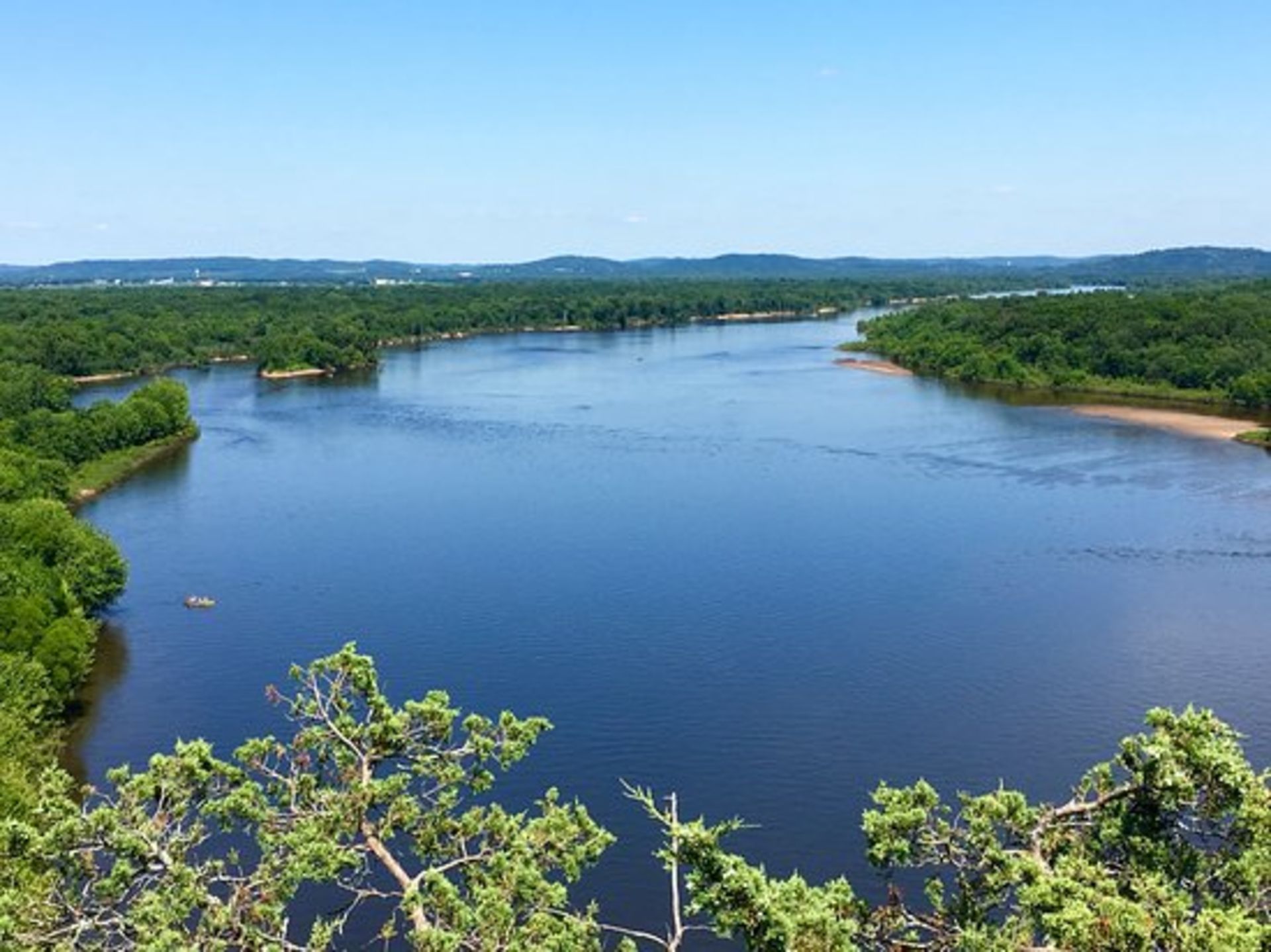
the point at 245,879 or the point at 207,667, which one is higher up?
the point at 245,879

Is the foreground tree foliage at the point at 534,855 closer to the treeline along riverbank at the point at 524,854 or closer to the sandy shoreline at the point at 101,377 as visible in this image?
the treeline along riverbank at the point at 524,854

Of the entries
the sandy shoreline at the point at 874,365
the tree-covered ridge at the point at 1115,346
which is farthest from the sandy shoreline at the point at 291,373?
the tree-covered ridge at the point at 1115,346

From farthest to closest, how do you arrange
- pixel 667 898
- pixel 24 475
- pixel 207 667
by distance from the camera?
pixel 24 475
pixel 207 667
pixel 667 898

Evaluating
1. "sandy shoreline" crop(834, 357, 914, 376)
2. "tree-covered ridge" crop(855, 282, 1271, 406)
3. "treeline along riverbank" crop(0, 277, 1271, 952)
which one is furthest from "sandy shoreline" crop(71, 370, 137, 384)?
"treeline along riverbank" crop(0, 277, 1271, 952)

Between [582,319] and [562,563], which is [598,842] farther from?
[582,319]

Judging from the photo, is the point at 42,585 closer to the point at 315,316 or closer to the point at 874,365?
the point at 874,365

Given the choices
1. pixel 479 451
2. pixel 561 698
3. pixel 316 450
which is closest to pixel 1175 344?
pixel 479 451
